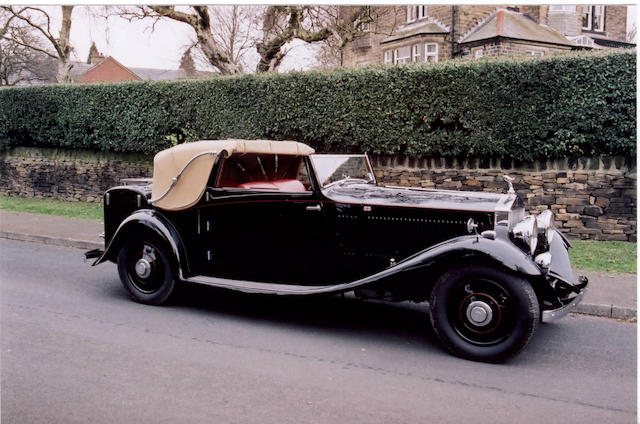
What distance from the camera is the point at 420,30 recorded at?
2116 cm

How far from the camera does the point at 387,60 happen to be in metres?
24.0

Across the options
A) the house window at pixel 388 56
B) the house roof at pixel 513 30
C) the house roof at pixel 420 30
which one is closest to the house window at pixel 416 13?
the house roof at pixel 420 30

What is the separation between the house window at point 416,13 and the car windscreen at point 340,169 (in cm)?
1802

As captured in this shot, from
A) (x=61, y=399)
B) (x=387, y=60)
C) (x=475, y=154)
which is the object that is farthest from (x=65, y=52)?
(x=61, y=399)

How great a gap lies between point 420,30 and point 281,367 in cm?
1941

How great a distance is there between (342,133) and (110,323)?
6.90 meters

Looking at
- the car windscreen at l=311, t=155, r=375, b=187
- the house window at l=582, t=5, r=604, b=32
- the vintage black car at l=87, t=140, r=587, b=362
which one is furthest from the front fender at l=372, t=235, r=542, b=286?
the house window at l=582, t=5, r=604, b=32

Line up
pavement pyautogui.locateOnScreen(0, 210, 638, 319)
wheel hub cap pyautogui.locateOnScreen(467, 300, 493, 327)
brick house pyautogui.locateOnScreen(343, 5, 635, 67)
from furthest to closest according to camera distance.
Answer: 1. brick house pyautogui.locateOnScreen(343, 5, 635, 67)
2. pavement pyautogui.locateOnScreen(0, 210, 638, 319)
3. wheel hub cap pyautogui.locateOnScreen(467, 300, 493, 327)

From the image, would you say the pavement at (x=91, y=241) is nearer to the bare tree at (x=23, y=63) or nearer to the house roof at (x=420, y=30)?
the house roof at (x=420, y=30)

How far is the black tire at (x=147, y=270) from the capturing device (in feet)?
18.4

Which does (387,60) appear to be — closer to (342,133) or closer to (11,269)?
(342,133)

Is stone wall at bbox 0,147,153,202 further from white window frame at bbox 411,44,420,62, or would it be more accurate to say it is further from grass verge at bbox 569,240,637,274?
white window frame at bbox 411,44,420,62

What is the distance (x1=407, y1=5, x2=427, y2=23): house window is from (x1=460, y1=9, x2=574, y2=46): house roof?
2.61 metres

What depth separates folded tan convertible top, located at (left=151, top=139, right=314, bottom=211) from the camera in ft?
17.7
